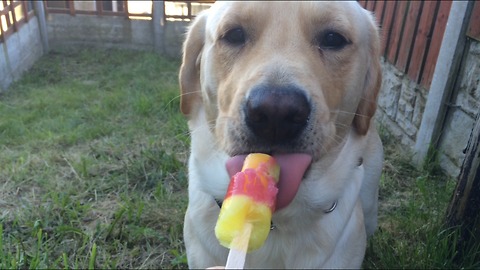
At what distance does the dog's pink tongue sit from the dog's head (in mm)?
26

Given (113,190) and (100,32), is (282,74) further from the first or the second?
(100,32)

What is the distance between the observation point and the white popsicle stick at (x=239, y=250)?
981 mm

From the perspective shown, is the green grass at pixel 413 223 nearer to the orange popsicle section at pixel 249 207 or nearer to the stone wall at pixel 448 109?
the stone wall at pixel 448 109

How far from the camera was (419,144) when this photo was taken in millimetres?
3969

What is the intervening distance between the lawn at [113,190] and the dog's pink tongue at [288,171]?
4.36 feet

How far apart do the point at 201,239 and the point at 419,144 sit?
2513 mm

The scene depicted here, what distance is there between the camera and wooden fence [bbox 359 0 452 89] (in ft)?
12.7

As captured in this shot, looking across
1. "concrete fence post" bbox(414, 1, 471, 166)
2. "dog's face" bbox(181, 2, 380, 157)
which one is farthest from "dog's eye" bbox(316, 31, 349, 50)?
"concrete fence post" bbox(414, 1, 471, 166)

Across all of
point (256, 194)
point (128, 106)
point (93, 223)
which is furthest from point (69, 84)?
point (256, 194)

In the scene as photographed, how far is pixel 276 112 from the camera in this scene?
146 centimetres

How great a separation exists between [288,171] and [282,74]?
336mm

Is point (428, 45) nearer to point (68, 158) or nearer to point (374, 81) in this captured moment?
point (374, 81)

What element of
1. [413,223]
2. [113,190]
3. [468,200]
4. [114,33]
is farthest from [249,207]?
[114,33]

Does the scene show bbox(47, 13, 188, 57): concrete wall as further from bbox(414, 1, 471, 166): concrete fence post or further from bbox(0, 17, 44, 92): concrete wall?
bbox(414, 1, 471, 166): concrete fence post
